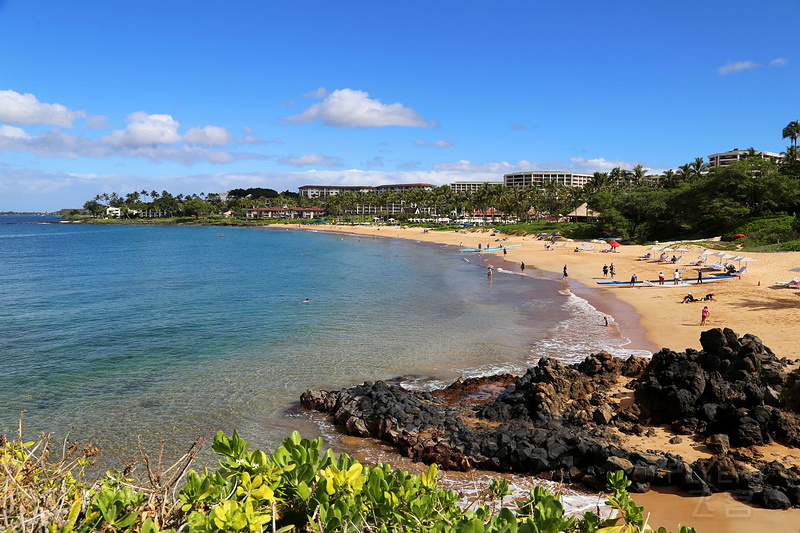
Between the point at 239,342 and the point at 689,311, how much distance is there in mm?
23661

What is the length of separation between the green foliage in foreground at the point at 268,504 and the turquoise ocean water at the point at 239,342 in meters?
2.02

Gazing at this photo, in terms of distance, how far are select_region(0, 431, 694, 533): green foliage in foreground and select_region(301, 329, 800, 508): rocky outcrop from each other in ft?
26.2

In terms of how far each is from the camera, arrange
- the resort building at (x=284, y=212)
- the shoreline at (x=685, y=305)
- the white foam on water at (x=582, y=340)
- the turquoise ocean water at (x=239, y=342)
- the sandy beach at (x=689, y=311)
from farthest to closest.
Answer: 1. the resort building at (x=284, y=212)
2. the shoreline at (x=685, y=305)
3. the white foam on water at (x=582, y=340)
4. the turquoise ocean water at (x=239, y=342)
5. the sandy beach at (x=689, y=311)

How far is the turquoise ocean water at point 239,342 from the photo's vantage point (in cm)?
1455

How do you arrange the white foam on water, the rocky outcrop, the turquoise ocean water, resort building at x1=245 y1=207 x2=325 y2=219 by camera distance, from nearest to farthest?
the rocky outcrop < the turquoise ocean water < the white foam on water < resort building at x1=245 y1=207 x2=325 y2=219

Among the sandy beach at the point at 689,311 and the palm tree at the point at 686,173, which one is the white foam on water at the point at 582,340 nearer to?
the sandy beach at the point at 689,311

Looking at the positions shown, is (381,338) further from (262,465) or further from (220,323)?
(262,465)

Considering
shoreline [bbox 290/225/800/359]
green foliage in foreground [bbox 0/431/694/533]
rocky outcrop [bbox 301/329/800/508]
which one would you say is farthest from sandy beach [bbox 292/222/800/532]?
green foliage in foreground [bbox 0/431/694/533]

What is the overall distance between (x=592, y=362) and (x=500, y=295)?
64.5 ft

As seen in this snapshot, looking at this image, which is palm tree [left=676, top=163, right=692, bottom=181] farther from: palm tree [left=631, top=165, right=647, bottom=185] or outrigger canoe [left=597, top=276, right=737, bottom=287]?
outrigger canoe [left=597, top=276, right=737, bottom=287]

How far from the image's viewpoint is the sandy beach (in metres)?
9.04

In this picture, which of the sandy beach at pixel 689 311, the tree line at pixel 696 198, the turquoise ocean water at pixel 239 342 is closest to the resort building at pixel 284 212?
the tree line at pixel 696 198

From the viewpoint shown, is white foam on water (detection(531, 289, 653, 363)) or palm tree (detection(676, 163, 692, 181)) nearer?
white foam on water (detection(531, 289, 653, 363))

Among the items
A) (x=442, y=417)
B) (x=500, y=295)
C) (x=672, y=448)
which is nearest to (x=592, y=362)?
(x=672, y=448)
